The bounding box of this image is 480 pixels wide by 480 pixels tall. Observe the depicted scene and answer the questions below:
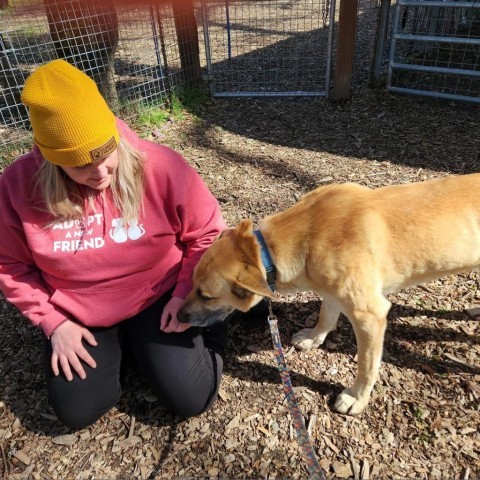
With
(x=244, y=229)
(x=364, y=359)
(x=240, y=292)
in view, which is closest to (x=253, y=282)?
(x=240, y=292)

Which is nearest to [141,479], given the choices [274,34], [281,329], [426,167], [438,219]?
[281,329]

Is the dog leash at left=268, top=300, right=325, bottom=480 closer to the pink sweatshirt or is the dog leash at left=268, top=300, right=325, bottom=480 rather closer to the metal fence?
the pink sweatshirt

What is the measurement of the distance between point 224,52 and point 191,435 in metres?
8.45

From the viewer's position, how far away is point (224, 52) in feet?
30.8

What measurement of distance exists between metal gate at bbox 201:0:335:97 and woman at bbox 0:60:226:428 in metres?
4.85

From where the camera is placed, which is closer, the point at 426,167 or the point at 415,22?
the point at 426,167

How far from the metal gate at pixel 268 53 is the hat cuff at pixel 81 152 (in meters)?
5.05

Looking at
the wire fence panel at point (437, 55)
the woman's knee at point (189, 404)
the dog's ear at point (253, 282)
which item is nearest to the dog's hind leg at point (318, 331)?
the woman's knee at point (189, 404)

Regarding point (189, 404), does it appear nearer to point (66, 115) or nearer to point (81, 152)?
point (81, 152)

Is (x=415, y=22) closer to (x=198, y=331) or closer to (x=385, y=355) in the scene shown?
(x=385, y=355)

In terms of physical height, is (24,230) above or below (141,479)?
above

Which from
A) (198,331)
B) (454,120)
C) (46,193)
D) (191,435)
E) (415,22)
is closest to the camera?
(46,193)

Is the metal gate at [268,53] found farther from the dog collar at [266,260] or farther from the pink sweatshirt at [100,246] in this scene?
the dog collar at [266,260]

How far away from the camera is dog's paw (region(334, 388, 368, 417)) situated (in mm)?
2840
